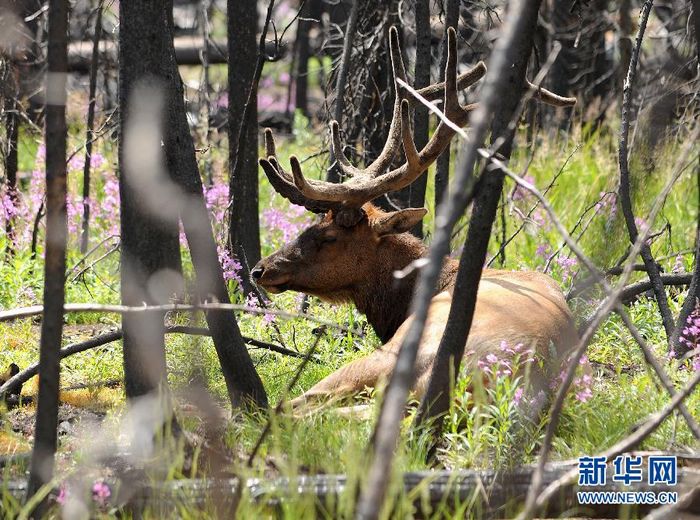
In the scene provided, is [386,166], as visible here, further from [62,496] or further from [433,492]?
[62,496]

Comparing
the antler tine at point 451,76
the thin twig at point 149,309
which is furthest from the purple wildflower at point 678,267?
the thin twig at point 149,309

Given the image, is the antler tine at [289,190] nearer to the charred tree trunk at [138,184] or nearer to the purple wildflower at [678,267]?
the charred tree trunk at [138,184]

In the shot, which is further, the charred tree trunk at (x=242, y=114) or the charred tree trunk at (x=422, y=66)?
the charred tree trunk at (x=242, y=114)

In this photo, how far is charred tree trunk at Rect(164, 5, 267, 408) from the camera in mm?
4617

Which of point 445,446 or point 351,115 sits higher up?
point 351,115

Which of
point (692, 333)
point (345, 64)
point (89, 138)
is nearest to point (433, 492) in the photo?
point (692, 333)

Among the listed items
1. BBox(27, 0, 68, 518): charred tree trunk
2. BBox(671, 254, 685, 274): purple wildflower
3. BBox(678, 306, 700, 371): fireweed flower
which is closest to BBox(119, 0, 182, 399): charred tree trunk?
BBox(27, 0, 68, 518): charred tree trunk

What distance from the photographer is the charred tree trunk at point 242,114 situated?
7.39 metres

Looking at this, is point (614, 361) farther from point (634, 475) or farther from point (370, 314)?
point (634, 475)

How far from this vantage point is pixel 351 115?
27.5 feet

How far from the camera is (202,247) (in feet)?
15.9

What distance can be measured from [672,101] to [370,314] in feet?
13.2

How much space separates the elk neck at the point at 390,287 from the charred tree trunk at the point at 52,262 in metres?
3.21

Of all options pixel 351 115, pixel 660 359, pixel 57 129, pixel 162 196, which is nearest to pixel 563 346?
pixel 660 359
